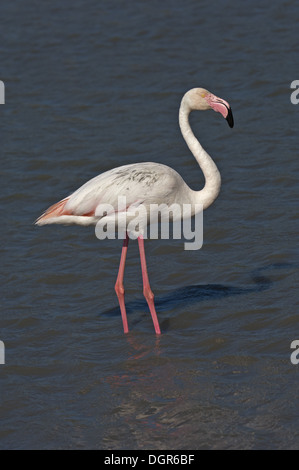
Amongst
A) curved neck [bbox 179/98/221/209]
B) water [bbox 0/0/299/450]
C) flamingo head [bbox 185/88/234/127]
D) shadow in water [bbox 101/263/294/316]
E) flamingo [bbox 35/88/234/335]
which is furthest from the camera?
shadow in water [bbox 101/263/294/316]

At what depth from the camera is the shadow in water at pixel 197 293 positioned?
870 centimetres

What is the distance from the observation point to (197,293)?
28.8ft

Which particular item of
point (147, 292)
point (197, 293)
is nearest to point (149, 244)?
point (197, 293)

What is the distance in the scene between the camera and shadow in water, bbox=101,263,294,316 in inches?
342

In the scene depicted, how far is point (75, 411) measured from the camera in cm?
698

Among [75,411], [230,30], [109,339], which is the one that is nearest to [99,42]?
[230,30]

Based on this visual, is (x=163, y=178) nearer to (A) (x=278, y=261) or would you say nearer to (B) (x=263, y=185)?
(A) (x=278, y=261)

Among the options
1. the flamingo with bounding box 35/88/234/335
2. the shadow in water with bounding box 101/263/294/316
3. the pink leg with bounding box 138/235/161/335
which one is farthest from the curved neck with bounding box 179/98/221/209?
the shadow in water with bounding box 101/263/294/316

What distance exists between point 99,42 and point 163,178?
7323 millimetres

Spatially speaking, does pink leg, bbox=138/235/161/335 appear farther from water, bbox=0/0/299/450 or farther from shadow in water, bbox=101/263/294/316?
shadow in water, bbox=101/263/294/316

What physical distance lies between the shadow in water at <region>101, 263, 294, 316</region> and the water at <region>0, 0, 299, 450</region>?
0.02 meters

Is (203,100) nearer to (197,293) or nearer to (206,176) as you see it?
(206,176)

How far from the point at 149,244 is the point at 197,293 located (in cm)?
126

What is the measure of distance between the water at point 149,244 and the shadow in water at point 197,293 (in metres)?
0.02
